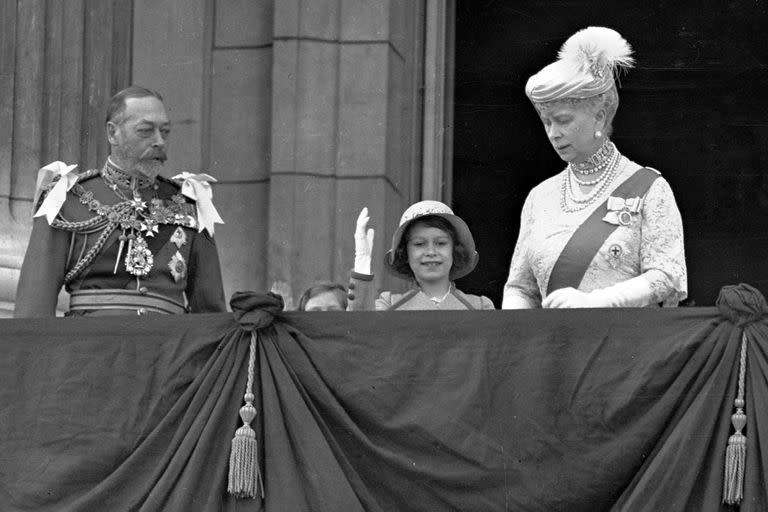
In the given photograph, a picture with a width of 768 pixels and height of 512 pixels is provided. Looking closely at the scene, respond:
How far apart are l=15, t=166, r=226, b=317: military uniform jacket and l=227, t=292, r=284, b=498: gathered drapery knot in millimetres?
1011

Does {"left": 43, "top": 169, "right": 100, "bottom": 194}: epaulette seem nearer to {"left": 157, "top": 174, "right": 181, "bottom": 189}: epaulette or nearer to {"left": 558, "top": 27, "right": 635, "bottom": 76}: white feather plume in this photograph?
{"left": 157, "top": 174, "right": 181, "bottom": 189}: epaulette

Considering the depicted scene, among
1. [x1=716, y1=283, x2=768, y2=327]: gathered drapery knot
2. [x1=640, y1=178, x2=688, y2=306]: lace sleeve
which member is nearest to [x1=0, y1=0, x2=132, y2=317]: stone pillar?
[x1=640, y1=178, x2=688, y2=306]: lace sleeve

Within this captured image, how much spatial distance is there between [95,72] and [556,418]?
4.12m

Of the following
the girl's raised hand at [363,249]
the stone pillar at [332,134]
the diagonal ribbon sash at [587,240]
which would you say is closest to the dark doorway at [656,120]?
the stone pillar at [332,134]

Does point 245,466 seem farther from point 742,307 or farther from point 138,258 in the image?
point 742,307

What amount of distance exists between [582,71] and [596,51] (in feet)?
0.28

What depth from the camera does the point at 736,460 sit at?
8469mm

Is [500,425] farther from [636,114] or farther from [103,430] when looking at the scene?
[636,114]

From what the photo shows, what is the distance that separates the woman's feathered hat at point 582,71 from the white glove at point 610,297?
2.40ft

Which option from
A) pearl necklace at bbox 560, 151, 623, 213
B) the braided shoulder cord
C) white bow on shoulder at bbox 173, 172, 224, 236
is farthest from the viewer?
white bow on shoulder at bbox 173, 172, 224, 236

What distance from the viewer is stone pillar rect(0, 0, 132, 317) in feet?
38.7

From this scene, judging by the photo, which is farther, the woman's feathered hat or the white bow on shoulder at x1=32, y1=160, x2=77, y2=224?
the white bow on shoulder at x1=32, y1=160, x2=77, y2=224

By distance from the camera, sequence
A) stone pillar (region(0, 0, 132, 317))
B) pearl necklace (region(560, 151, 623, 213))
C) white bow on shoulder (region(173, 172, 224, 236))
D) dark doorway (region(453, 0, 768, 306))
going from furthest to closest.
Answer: dark doorway (region(453, 0, 768, 306)) < stone pillar (region(0, 0, 132, 317)) < white bow on shoulder (region(173, 172, 224, 236)) < pearl necklace (region(560, 151, 623, 213))

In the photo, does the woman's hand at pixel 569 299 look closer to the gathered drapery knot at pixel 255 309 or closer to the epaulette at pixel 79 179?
the gathered drapery knot at pixel 255 309
